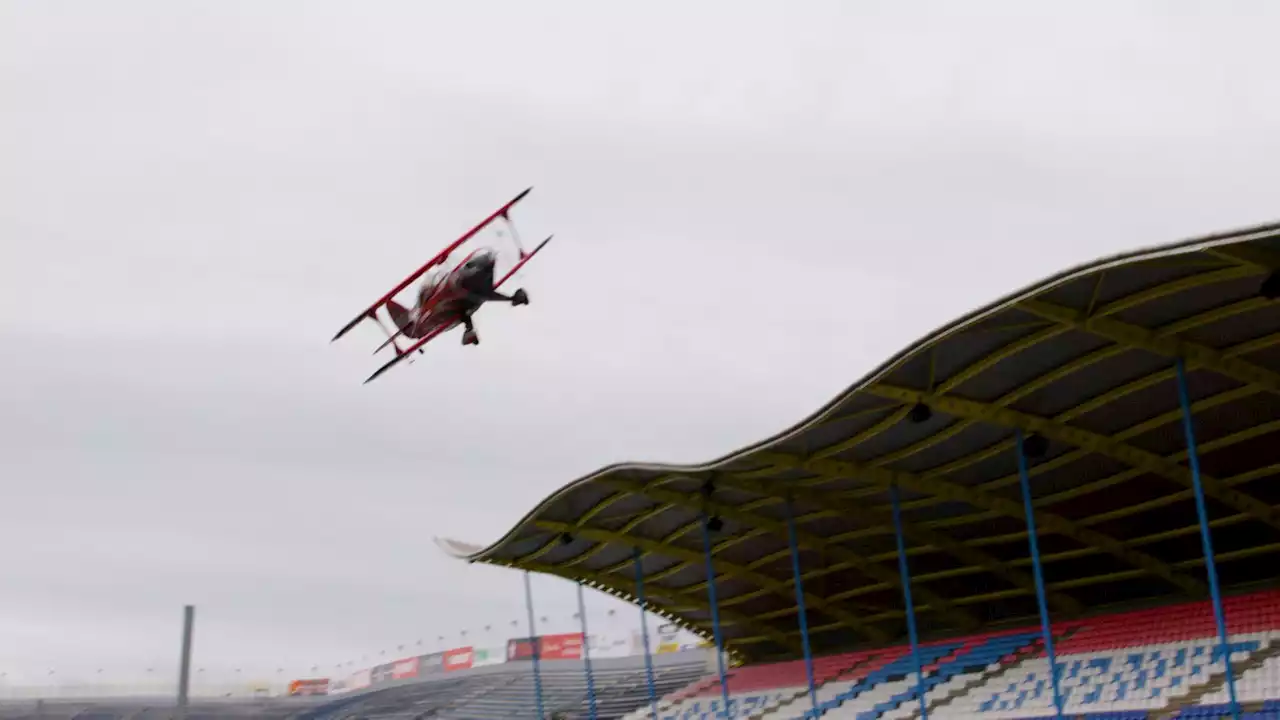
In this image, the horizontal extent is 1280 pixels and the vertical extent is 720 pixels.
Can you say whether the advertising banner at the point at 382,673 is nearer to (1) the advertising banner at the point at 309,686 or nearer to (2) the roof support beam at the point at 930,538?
(1) the advertising banner at the point at 309,686

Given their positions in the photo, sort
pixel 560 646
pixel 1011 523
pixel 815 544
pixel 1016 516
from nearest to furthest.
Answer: pixel 1016 516 < pixel 1011 523 < pixel 815 544 < pixel 560 646

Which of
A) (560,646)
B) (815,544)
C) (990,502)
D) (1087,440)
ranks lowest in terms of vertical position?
(560,646)

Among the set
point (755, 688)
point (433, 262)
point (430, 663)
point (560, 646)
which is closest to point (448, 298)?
point (433, 262)

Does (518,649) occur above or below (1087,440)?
below

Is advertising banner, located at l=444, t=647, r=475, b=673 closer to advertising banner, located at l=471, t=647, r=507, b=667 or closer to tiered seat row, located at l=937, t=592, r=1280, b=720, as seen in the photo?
advertising banner, located at l=471, t=647, r=507, b=667

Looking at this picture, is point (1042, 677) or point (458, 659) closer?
point (1042, 677)

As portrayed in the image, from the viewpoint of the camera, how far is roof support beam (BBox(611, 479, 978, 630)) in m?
38.1

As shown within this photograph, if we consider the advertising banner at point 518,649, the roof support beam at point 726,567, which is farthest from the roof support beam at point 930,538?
the advertising banner at point 518,649

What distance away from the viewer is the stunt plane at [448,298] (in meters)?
31.4

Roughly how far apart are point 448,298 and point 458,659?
230 feet

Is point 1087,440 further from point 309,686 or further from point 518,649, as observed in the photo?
point 309,686

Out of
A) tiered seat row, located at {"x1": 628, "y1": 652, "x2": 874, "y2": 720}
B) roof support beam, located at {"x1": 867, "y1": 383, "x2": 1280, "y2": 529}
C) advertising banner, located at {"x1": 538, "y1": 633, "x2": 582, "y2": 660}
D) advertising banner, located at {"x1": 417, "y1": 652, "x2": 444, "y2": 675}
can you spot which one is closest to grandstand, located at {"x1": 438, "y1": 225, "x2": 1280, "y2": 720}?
roof support beam, located at {"x1": 867, "y1": 383, "x2": 1280, "y2": 529}

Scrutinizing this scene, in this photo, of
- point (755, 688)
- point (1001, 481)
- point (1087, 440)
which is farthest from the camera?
point (755, 688)

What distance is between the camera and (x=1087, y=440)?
30.8 meters
